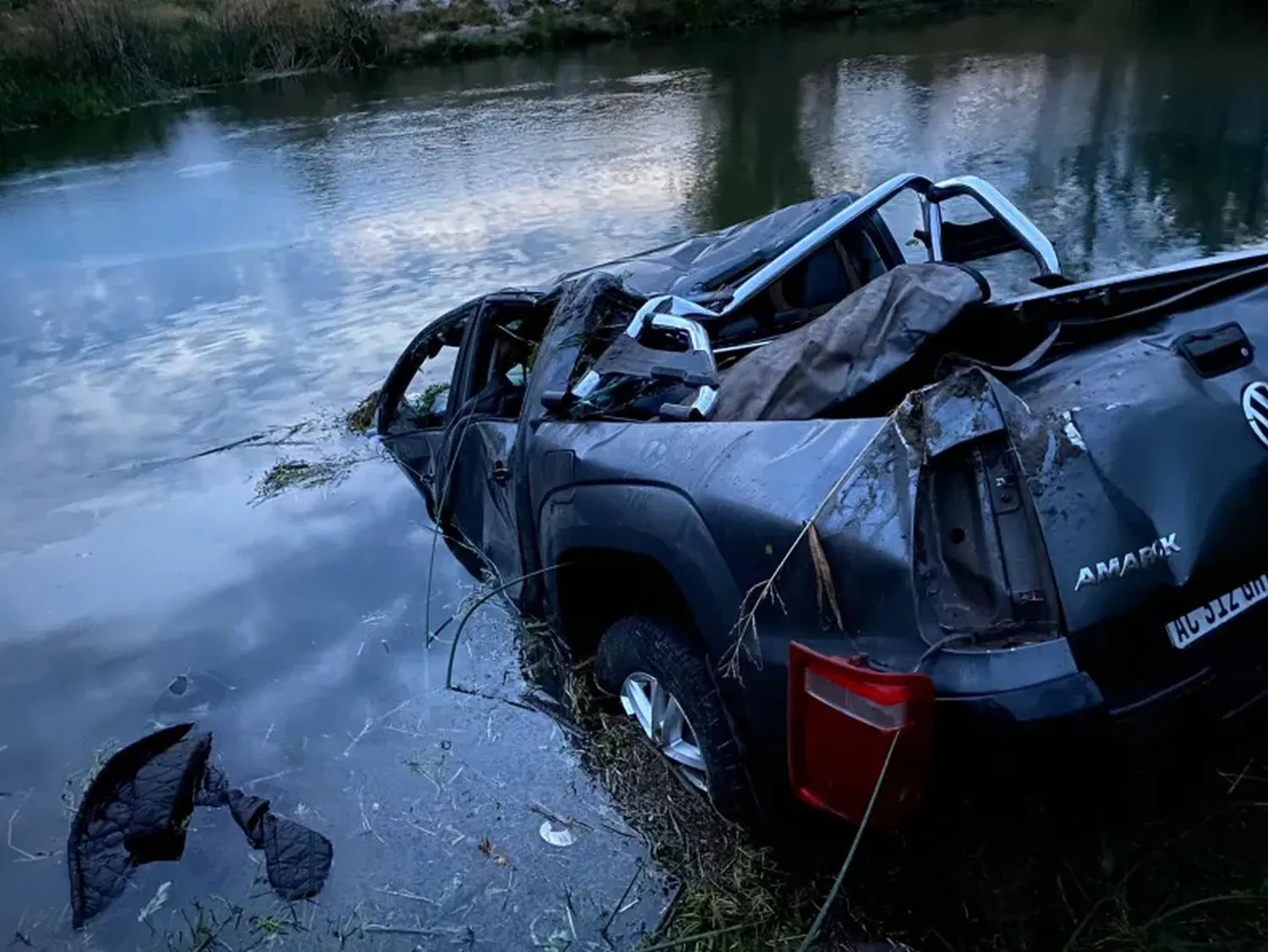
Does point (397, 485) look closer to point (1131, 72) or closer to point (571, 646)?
point (571, 646)

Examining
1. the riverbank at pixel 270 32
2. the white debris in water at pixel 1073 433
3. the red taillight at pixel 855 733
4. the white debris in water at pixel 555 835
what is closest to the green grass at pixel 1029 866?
the red taillight at pixel 855 733

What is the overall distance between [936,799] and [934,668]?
0.97 ft

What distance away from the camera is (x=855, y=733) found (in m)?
2.17

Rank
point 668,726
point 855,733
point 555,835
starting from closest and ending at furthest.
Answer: point 855,733
point 668,726
point 555,835

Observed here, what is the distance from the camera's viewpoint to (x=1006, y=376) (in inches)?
110

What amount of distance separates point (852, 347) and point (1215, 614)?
1.20m

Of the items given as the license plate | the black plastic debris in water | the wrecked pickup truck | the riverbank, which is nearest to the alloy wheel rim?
the wrecked pickup truck

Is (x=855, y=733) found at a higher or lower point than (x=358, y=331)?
higher

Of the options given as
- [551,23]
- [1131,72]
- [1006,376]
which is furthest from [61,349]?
[551,23]

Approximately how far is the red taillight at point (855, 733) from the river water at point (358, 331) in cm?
92

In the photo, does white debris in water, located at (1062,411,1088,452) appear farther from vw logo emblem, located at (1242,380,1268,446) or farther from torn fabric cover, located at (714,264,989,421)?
torn fabric cover, located at (714,264,989,421)

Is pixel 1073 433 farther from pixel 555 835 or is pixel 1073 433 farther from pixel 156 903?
pixel 156 903

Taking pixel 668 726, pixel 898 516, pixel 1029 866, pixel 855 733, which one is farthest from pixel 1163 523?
pixel 668 726

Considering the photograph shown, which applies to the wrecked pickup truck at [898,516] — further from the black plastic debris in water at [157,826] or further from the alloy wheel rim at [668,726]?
the black plastic debris in water at [157,826]
